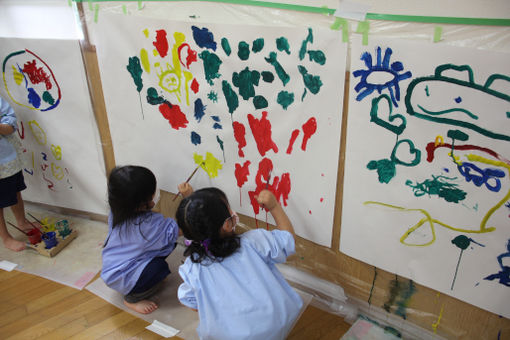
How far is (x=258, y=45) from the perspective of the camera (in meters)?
1.26

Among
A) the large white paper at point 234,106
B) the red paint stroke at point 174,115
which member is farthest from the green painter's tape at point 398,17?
the red paint stroke at point 174,115

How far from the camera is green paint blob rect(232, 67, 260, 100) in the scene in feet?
4.32

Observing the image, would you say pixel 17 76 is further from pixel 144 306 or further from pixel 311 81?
pixel 311 81

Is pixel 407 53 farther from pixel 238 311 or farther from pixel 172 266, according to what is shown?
pixel 172 266

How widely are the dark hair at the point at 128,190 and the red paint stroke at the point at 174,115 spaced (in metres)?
0.26

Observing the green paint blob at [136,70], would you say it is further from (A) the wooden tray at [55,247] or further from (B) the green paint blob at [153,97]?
(A) the wooden tray at [55,247]

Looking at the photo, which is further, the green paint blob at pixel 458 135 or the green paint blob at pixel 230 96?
the green paint blob at pixel 230 96

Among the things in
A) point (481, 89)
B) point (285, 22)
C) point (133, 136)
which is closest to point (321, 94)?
point (285, 22)

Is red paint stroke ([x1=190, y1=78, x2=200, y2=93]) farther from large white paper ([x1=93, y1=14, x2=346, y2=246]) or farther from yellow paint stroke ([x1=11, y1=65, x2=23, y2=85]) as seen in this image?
yellow paint stroke ([x1=11, y1=65, x2=23, y2=85])

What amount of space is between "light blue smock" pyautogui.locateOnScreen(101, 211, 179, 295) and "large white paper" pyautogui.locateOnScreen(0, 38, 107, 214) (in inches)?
24.3

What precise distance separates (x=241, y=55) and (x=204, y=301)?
2.70 ft

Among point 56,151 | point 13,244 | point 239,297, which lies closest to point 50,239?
point 13,244

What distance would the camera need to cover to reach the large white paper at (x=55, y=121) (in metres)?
1.80

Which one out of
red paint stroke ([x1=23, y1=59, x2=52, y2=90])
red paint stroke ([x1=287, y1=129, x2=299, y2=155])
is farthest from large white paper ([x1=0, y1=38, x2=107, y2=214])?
red paint stroke ([x1=287, y1=129, x2=299, y2=155])
